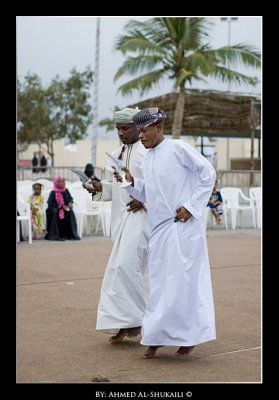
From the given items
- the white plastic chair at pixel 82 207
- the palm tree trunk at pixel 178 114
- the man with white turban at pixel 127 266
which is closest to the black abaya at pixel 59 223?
the white plastic chair at pixel 82 207

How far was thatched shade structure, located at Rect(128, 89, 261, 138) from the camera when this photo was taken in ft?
80.1

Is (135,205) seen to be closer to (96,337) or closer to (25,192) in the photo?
(96,337)

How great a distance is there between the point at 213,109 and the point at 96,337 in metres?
19.7

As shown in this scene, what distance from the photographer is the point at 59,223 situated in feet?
45.2

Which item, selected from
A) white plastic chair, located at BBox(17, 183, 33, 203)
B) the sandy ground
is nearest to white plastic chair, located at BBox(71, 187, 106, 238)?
white plastic chair, located at BBox(17, 183, 33, 203)

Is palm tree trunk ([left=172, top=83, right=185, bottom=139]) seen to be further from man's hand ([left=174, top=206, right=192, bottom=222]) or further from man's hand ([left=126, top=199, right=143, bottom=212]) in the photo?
man's hand ([left=174, top=206, right=192, bottom=222])

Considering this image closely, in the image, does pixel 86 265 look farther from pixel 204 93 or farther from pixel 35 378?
pixel 204 93

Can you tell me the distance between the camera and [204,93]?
963 inches

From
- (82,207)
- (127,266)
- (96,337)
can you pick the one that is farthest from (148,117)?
(82,207)

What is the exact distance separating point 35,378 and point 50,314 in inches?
83.4

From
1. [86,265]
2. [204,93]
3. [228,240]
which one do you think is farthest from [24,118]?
[86,265]

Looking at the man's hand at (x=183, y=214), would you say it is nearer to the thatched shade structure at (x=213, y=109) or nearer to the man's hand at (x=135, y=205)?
the man's hand at (x=135, y=205)

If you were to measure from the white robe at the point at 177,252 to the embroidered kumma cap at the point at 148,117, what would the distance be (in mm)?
194
